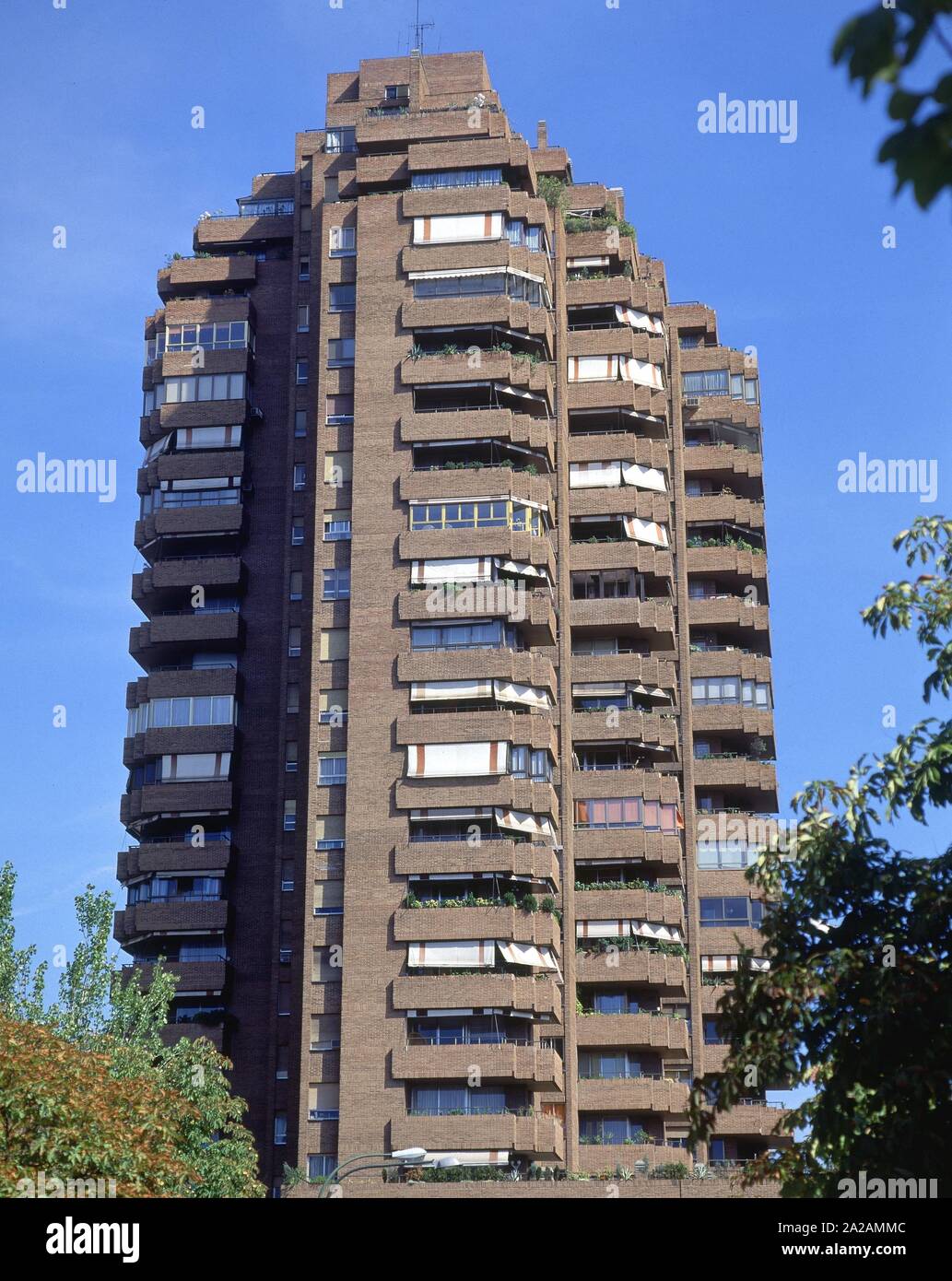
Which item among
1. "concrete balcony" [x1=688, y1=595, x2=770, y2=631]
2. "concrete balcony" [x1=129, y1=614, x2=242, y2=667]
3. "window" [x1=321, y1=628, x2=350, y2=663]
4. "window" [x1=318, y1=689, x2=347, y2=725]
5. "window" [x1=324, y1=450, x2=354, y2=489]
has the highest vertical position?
"window" [x1=324, y1=450, x2=354, y2=489]

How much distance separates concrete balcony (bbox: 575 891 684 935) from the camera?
85.6 meters

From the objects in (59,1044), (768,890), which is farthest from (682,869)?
(768,890)

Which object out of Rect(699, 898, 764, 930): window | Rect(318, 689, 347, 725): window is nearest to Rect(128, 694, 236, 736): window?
Rect(318, 689, 347, 725): window

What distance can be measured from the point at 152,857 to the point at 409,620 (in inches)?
671

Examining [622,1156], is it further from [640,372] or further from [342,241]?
[342,241]

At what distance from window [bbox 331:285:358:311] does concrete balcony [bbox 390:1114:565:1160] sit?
122ft

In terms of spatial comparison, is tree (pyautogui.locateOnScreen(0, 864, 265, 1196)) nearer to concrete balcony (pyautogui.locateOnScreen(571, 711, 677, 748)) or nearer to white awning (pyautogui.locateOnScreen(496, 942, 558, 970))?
white awning (pyautogui.locateOnScreen(496, 942, 558, 970))

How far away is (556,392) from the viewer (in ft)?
310

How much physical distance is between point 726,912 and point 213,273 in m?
41.0

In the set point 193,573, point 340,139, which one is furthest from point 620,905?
point 340,139

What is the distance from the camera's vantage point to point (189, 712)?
90.8 m

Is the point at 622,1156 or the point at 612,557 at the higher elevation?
the point at 612,557

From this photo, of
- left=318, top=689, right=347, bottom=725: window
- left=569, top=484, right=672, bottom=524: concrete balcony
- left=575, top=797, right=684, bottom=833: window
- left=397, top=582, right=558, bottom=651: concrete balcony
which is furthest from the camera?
left=569, top=484, right=672, bottom=524: concrete balcony
